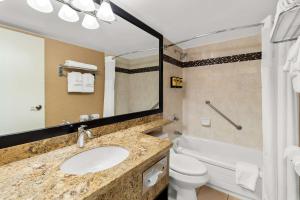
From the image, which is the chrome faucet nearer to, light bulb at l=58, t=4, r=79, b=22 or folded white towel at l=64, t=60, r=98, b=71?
folded white towel at l=64, t=60, r=98, b=71

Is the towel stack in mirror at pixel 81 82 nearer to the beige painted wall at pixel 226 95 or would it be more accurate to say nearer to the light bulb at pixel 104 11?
the light bulb at pixel 104 11

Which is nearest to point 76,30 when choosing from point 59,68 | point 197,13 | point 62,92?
point 59,68

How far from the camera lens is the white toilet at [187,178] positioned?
1.39 m

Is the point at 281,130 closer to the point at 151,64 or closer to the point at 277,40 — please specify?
the point at 277,40

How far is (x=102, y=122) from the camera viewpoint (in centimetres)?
129

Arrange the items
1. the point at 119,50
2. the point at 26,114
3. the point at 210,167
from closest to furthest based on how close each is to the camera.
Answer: the point at 26,114
the point at 119,50
the point at 210,167

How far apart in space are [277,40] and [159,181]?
158 centimetres

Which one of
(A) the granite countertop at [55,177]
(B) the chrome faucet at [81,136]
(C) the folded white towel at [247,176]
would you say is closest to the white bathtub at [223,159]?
(C) the folded white towel at [247,176]

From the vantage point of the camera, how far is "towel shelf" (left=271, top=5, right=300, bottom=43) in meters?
0.95

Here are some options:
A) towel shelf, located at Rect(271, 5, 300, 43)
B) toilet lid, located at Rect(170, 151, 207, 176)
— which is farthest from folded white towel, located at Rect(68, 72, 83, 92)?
towel shelf, located at Rect(271, 5, 300, 43)

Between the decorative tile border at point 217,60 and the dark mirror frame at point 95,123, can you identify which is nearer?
the dark mirror frame at point 95,123

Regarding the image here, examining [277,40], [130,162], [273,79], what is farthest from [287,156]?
[130,162]

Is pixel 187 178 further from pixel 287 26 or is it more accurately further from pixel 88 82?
pixel 287 26

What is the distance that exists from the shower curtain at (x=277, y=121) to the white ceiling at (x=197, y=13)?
27cm
